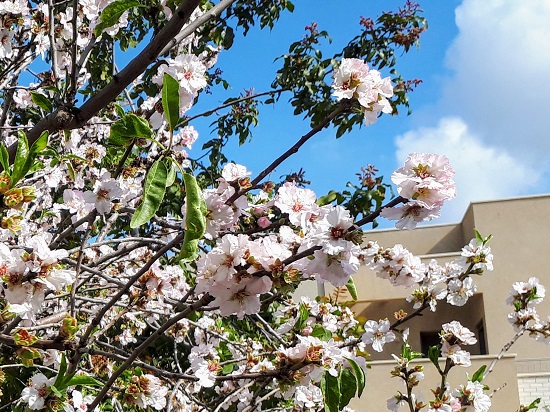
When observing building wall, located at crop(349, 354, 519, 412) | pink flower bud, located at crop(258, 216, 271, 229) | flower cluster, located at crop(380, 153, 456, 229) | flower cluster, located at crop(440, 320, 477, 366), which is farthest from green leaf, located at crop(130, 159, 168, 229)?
building wall, located at crop(349, 354, 519, 412)

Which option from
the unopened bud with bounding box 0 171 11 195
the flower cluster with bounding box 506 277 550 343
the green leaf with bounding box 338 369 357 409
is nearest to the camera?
the unopened bud with bounding box 0 171 11 195

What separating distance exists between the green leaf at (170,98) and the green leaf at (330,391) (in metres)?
0.64

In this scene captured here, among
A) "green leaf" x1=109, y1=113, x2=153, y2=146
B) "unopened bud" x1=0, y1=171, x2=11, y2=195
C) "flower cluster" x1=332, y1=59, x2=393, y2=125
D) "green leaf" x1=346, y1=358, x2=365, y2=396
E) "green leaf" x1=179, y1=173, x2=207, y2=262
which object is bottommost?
"green leaf" x1=346, y1=358, x2=365, y2=396

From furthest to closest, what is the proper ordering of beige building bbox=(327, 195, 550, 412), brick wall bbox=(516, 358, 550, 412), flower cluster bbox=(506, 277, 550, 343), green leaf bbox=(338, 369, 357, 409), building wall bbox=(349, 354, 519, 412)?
1. beige building bbox=(327, 195, 550, 412)
2. brick wall bbox=(516, 358, 550, 412)
3. building wall bbox=(349, 354, 519, 412)
4. flower cluster bbox=(506, 277, 550, 343)
5. green leaf bbox=(338, 369, 357, 409)

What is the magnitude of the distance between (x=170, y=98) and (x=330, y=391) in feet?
2.25

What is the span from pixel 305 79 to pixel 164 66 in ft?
7.96

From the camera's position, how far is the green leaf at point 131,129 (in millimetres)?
1095

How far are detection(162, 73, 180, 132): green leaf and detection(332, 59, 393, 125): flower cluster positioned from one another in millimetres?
457

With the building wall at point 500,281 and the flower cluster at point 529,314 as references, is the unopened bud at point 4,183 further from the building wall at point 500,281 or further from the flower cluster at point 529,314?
the building wall at point 500,281

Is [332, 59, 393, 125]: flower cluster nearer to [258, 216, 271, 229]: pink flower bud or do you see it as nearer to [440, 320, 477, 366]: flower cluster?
[258, 216, 271, 229]: pink flower bud

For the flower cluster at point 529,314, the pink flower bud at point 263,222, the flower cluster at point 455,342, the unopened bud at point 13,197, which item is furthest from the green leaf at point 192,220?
the flower cluster at point 529,314

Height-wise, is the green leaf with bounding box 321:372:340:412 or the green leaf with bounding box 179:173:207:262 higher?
the green leaf with bounding box 179:173:207:262

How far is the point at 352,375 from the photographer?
1.38 m

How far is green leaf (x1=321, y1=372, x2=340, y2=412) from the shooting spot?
4.27ft
